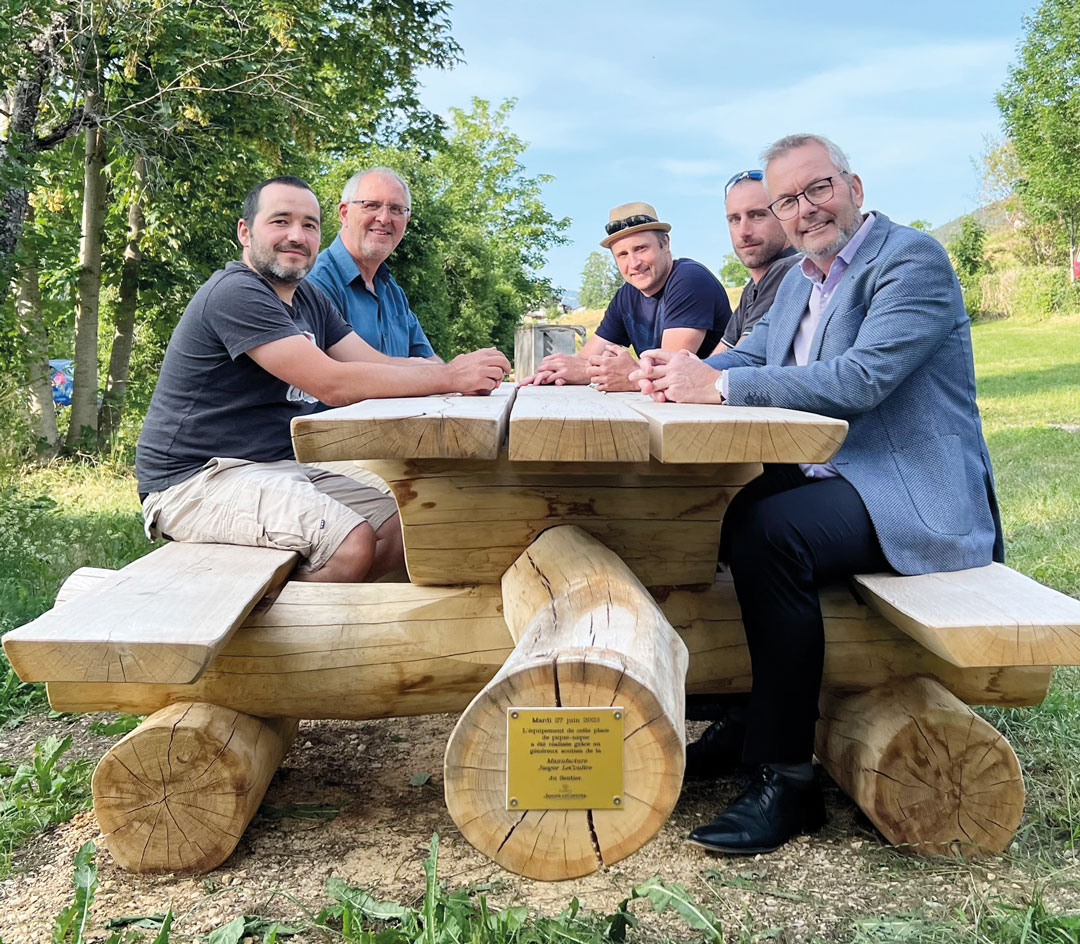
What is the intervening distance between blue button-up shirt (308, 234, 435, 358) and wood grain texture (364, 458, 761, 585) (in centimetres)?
191

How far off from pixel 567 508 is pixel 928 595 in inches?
35.0

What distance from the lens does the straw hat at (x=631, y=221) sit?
4695mm

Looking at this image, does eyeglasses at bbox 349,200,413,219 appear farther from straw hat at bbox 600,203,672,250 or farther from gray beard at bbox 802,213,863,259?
gray beard at bbox 802,213,863,259

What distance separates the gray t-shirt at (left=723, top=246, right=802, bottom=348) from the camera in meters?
3.93

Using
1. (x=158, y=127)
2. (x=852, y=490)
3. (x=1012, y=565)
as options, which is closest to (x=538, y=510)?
(x=852, y=490)

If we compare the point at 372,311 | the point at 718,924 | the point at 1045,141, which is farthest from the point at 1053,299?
the point at 718,924

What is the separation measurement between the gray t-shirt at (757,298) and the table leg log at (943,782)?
5.87 feet

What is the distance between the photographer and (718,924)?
6.82 feet

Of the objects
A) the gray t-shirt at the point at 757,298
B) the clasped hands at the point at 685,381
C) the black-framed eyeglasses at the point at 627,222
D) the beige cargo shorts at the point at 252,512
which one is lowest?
the beige cargo shorts at the point at 252,512

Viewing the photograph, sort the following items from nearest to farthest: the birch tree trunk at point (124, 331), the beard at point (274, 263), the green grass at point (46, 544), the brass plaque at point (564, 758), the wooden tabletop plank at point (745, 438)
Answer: the brass plaque at point (564, 758) < the wooden tabletop plank at point (745, 438) < the beard at point (274, 263) < the green grass at point (46, 544) < the birch tree trunk at point (124, 331)

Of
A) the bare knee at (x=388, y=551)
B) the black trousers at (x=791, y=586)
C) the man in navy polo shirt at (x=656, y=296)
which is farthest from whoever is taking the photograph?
the man in navy polo shirt at (x=656, y=296)

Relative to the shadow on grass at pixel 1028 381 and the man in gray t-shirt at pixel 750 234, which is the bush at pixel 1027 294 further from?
the man in gray t-shirt at pixel 750 234

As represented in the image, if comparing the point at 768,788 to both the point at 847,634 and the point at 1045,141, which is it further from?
the point at 1045,141

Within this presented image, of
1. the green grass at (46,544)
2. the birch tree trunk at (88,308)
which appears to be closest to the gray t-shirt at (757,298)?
the green grass at (46,544)
